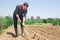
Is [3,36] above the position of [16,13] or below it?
below

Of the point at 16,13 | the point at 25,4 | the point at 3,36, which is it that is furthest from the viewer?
the point at 3,36

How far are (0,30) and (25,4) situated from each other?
395 centimetres

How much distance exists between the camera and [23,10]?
28.4 feet

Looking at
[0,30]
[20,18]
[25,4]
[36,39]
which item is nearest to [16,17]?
[20,18]

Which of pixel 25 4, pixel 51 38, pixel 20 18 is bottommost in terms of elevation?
pixel 51 38

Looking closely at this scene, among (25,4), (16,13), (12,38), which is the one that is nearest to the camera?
(25,4)

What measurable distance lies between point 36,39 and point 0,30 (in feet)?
7.78

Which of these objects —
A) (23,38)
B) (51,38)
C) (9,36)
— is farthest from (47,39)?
(9,36)

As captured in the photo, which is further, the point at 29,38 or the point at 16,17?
the point at 29,38

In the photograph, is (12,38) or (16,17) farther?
(12,38)

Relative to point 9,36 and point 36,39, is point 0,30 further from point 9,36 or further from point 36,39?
point 36,39

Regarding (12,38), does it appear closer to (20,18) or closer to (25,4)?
(20,18)

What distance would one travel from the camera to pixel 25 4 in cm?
820

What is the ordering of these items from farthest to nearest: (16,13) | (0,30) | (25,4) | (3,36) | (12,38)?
(0,30)
(3,36)
(12,38)
(16,13)
(25,4)
